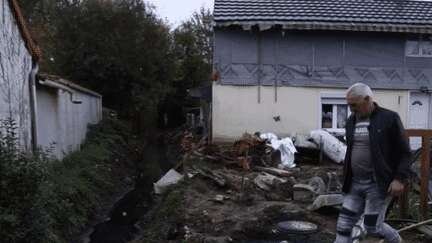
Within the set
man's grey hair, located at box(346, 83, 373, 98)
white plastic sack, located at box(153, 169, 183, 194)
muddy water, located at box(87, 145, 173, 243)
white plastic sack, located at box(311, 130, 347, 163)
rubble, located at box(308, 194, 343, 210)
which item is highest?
man's grey hair, located at box(346, 83, 373, 98)

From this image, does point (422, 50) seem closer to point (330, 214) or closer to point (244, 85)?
point (244, 85)

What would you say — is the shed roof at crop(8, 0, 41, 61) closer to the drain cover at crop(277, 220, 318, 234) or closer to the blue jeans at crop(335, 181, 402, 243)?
the drain cover at crop(277, 220, 318, 234)

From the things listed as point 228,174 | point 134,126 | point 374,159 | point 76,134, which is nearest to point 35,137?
point 228,174

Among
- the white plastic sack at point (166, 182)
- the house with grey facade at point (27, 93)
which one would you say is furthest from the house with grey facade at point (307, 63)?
the house with grey facade at point (27, 93)

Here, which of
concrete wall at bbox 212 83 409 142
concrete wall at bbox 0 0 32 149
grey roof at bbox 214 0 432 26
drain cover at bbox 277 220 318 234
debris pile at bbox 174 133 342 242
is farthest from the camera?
concrete wall at bbox 212 83 409 142

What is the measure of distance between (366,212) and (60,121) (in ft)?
31.9

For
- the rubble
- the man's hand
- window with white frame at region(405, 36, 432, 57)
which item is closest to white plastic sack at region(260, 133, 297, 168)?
the rubble

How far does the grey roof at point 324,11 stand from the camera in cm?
1466

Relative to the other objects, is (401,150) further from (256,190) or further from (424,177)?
(256,190)

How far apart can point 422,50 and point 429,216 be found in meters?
10.3

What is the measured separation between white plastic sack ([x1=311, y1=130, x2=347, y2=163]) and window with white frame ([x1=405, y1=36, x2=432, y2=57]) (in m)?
4.79

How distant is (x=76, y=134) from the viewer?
49.3 ft

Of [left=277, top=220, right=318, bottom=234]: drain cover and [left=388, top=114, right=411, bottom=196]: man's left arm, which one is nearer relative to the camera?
[left=388, top=114, right=411, bottom=196]: man's left arm

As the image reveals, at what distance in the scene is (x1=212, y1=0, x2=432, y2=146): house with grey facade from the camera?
1480cm
